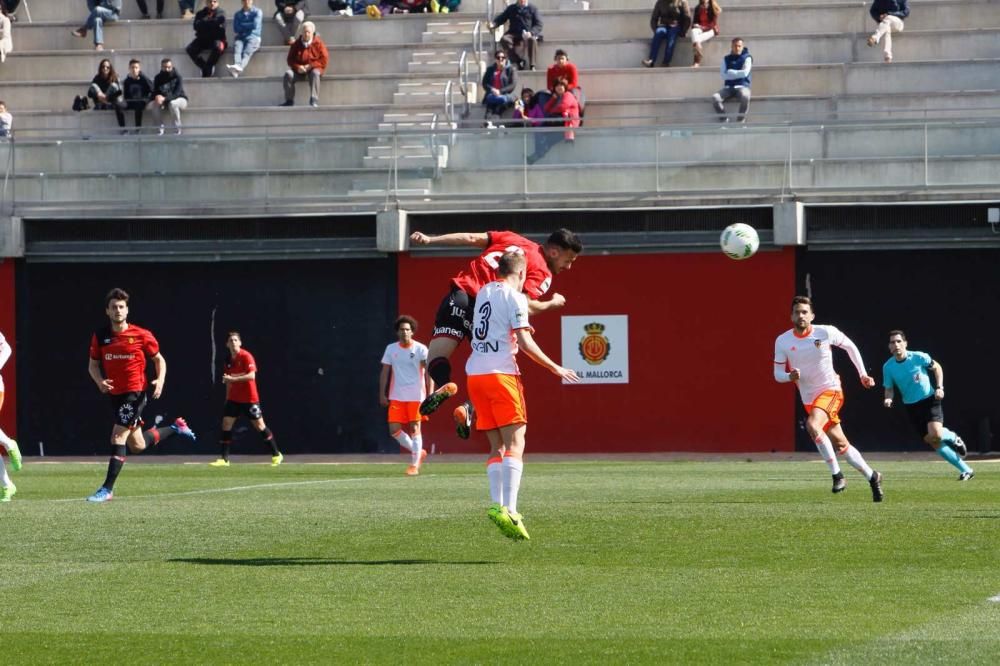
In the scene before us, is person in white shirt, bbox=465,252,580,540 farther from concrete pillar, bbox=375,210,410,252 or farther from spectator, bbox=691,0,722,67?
spectator, bbox=691,0,722,67

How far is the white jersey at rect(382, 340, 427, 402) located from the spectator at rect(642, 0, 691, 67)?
11.4 meters

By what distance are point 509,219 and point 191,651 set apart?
912 inches

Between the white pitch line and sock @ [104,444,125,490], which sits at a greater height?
sock @ [104,444,125,490]

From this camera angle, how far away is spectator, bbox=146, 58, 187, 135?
34.2m

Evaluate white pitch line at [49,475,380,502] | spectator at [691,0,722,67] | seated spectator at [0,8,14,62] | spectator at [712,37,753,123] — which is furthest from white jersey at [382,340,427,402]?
seated spectator at [0,8,14,62]

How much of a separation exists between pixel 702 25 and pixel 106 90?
1192cm

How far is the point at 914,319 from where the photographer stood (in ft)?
101

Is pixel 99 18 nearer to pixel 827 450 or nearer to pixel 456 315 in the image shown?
pixel 827 450

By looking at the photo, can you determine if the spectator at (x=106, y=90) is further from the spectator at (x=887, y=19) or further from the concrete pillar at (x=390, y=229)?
the spectator at (x=887, y=19)

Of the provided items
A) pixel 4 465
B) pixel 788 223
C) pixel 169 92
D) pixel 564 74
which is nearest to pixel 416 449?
pixel 4 465

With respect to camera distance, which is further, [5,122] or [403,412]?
[5,122]

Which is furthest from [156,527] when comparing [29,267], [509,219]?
[29,267]

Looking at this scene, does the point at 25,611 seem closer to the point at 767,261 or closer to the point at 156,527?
the point at 156,527

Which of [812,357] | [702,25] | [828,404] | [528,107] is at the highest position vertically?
[702,25]
